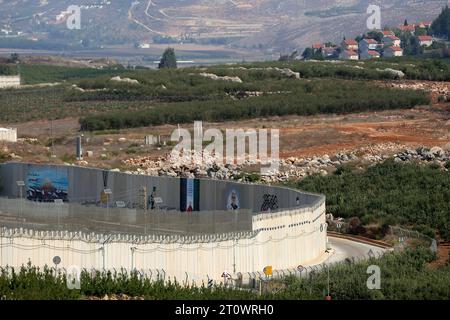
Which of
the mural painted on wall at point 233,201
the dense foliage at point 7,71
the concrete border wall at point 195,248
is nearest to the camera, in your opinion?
the concrete border wall at point 195,248

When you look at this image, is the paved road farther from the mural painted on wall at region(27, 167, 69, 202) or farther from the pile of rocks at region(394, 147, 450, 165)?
the pile of rocks at region(394, 147, 450, 165)

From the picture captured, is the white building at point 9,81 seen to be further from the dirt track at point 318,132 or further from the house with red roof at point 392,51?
the house with red roof at point 392,51

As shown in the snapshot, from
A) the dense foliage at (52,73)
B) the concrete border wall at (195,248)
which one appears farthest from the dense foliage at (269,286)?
the dense foliage at (52,73)

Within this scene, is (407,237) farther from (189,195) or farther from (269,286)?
(269,286)

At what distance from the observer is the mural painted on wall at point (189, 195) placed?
174 ft

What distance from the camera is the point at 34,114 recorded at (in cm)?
10688

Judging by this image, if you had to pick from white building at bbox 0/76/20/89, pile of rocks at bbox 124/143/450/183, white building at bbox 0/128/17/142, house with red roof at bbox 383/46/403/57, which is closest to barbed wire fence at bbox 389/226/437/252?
pile of rocks at bbox 124/143/450/183

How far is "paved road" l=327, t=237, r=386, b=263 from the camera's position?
49781 millimetres

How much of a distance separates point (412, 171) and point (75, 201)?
1778 centimetres

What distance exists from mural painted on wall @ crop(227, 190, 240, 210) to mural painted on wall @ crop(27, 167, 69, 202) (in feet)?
21.7

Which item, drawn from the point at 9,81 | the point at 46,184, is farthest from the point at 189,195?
the point at 9,81

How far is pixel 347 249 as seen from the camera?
171 feet

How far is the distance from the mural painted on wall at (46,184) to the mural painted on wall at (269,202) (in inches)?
306
